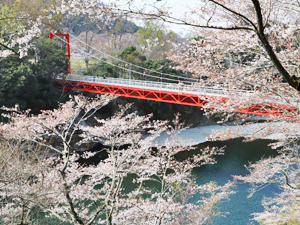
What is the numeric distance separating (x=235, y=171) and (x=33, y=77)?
10.8m

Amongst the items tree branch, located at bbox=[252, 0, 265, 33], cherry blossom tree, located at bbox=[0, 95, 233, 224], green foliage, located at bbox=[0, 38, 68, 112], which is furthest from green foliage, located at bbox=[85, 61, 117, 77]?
tree branch, located at bbox=[252, 0, 265, 33]

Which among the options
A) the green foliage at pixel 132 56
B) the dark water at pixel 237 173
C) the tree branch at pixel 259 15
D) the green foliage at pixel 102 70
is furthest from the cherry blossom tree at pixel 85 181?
the green foliage at pixel 132 56

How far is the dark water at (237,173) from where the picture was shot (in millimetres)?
7254

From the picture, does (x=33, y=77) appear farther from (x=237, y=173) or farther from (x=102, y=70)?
(x=237, y=173)

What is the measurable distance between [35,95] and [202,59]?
1045 cm

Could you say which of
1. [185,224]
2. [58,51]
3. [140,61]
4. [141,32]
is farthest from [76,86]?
[185,224]

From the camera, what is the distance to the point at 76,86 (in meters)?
13.9

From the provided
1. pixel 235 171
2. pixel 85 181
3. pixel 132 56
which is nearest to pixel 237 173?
pixel 235 171

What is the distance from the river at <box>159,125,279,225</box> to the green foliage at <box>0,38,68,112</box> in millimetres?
7722

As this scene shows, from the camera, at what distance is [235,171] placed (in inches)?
413

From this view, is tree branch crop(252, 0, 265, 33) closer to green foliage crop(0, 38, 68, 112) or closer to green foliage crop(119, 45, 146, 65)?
green foliage crop(0, 38, 68, 112)

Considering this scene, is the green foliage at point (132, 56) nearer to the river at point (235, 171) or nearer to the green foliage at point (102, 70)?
the green foliage at point (102, 70)

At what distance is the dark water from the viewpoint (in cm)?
725

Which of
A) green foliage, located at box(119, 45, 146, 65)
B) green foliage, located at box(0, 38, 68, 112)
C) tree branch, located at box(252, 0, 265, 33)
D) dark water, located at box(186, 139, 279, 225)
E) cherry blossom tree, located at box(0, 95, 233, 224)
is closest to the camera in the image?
tree branch, located at box(252, 0, 265, 33)
